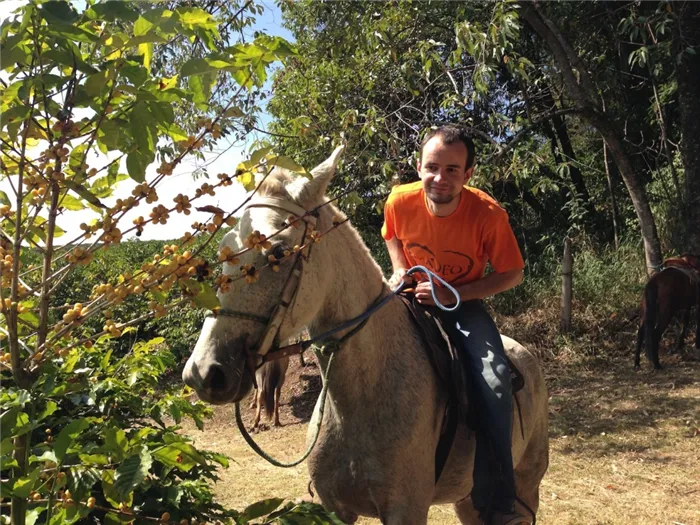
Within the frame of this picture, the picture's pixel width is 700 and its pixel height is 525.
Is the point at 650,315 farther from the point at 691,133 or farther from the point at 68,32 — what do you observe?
the point at 68,32

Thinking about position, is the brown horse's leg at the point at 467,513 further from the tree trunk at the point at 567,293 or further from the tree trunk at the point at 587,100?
the tree trunk at the point at 587,100

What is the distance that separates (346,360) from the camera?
2238mm

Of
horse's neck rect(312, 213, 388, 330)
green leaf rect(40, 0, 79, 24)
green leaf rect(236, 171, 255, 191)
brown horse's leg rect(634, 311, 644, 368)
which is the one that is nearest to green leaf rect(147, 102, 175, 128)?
green leaf rect(40, 0, 79, 24)

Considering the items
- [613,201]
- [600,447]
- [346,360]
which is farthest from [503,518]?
[613,201]

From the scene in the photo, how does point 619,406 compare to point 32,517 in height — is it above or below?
below

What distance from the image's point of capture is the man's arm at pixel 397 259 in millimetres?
2812

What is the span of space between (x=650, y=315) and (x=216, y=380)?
7.92m

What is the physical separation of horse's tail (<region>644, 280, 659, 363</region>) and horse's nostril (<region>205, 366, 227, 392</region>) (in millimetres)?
7869

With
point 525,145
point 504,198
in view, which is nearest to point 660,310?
point 525,145

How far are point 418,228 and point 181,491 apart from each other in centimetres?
174

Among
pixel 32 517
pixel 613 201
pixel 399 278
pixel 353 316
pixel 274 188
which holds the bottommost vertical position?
pixel 32 517

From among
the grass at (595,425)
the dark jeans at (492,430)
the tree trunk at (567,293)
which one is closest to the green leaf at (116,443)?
the dark jeans at (492,430)

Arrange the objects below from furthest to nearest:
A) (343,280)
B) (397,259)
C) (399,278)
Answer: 1. (397,259)
2. (399,278)
3. (343,280)

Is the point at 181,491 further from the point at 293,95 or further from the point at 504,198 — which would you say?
the point at 504,198
